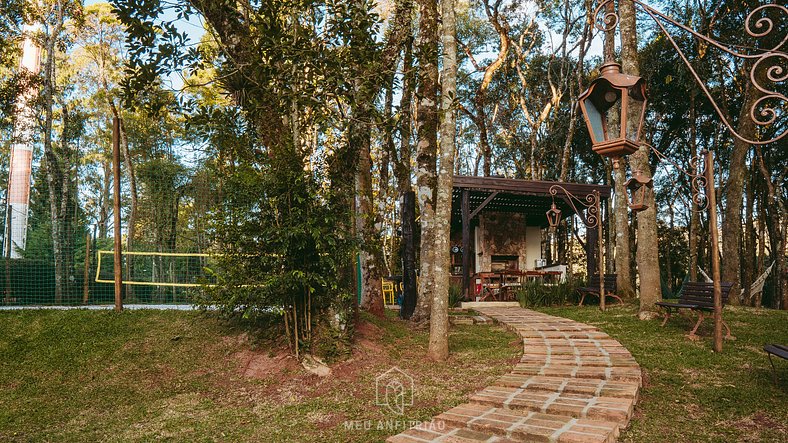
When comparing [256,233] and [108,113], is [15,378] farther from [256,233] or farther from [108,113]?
[108,113]

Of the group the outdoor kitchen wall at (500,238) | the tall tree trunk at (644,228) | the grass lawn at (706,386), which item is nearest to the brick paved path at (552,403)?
the grass lawn at (706,386)

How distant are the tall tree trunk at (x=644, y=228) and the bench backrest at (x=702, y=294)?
133 cm

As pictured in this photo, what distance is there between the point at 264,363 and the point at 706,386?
4.26 metres

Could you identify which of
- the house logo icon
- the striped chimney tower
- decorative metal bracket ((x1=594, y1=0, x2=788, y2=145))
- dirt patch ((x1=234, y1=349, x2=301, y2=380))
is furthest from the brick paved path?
the striped chimney tower

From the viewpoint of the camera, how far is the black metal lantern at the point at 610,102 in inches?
111

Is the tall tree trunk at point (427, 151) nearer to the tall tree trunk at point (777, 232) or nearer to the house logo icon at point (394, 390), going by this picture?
the house logo icon at point (394, 390)

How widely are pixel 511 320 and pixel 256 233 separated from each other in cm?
462

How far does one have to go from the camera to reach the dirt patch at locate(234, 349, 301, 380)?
496cm

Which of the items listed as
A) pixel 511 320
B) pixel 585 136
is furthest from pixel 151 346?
pixel 585 136

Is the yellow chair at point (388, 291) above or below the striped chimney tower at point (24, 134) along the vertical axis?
below

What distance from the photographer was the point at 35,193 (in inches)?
657

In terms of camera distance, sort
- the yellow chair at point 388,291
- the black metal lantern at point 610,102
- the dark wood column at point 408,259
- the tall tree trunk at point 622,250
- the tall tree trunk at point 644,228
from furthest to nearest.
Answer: the yellow chair at point 388,291
the tall tree trunk at point 622,250
the dark wood column at point 408,259
the tall tree trunk at point 644,228
the black metal lantern at point 610,102

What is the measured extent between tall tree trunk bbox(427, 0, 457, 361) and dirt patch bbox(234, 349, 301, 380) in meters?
1.58

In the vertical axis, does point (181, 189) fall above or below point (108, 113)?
below
